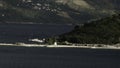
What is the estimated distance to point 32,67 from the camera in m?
176

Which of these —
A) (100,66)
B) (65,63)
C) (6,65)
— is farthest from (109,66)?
(6,65)

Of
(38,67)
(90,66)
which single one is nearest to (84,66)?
(90,66)

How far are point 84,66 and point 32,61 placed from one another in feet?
62.8

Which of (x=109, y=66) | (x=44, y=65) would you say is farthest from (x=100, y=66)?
(x=44, y=65)

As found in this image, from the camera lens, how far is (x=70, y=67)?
589 ft

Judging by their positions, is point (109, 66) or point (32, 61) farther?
point (32, 61)

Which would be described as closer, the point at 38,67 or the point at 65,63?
the point at 38,67

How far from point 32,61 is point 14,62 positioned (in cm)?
762

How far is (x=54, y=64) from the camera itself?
625 ft

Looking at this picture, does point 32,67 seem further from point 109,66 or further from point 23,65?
point 109,66

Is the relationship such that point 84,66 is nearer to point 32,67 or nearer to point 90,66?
point 90,66

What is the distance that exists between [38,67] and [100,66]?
57.2 ft

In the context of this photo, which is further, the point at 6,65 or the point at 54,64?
the point at 54,64

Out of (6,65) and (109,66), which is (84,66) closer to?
(109,66)
